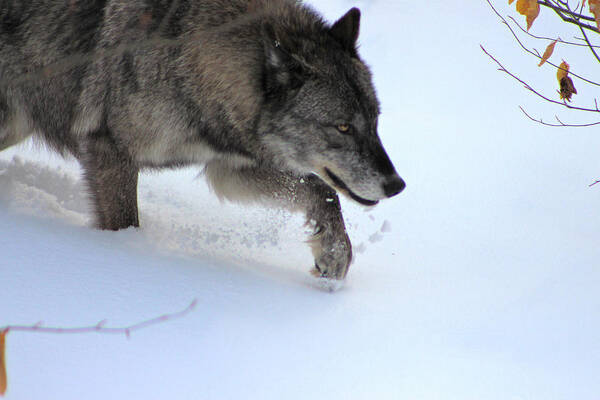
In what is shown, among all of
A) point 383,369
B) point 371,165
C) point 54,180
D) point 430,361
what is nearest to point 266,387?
point 383,369

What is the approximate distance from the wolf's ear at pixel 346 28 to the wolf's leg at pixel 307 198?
0.80 meters

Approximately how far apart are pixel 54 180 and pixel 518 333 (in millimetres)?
3056

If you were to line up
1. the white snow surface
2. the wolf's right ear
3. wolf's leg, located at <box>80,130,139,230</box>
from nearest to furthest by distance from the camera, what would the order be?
the white snow surface
the wolf's right ear
wolf's leg, located at <box>80,130,139,230</box>

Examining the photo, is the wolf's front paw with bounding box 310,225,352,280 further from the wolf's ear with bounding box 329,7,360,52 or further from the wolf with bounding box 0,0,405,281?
the wolf's ear with bounding box 329,7,360,52

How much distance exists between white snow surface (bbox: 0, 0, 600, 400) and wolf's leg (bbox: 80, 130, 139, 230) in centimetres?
14

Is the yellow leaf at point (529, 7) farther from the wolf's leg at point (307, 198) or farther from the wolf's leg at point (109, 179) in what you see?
the wolf's leg at point (109, 179)

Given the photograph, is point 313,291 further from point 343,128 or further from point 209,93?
point 209,93

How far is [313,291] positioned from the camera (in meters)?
3.57

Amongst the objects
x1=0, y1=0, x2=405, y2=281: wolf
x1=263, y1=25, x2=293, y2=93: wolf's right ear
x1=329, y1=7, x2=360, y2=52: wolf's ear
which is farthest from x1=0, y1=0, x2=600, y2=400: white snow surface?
x1=329, y1=7, x2=360, y2=52: wolf's ear

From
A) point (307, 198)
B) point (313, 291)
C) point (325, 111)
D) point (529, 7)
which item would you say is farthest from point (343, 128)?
point (529, 7)

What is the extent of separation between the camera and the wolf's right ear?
3.60 m

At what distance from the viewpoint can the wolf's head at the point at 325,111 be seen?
367 centimetres

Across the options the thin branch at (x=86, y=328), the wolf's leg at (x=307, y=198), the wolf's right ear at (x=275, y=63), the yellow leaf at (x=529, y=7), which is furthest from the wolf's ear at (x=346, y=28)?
the thin branch at (x=86, y=328)

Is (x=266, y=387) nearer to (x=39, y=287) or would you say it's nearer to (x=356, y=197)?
(x=39, y=287)
